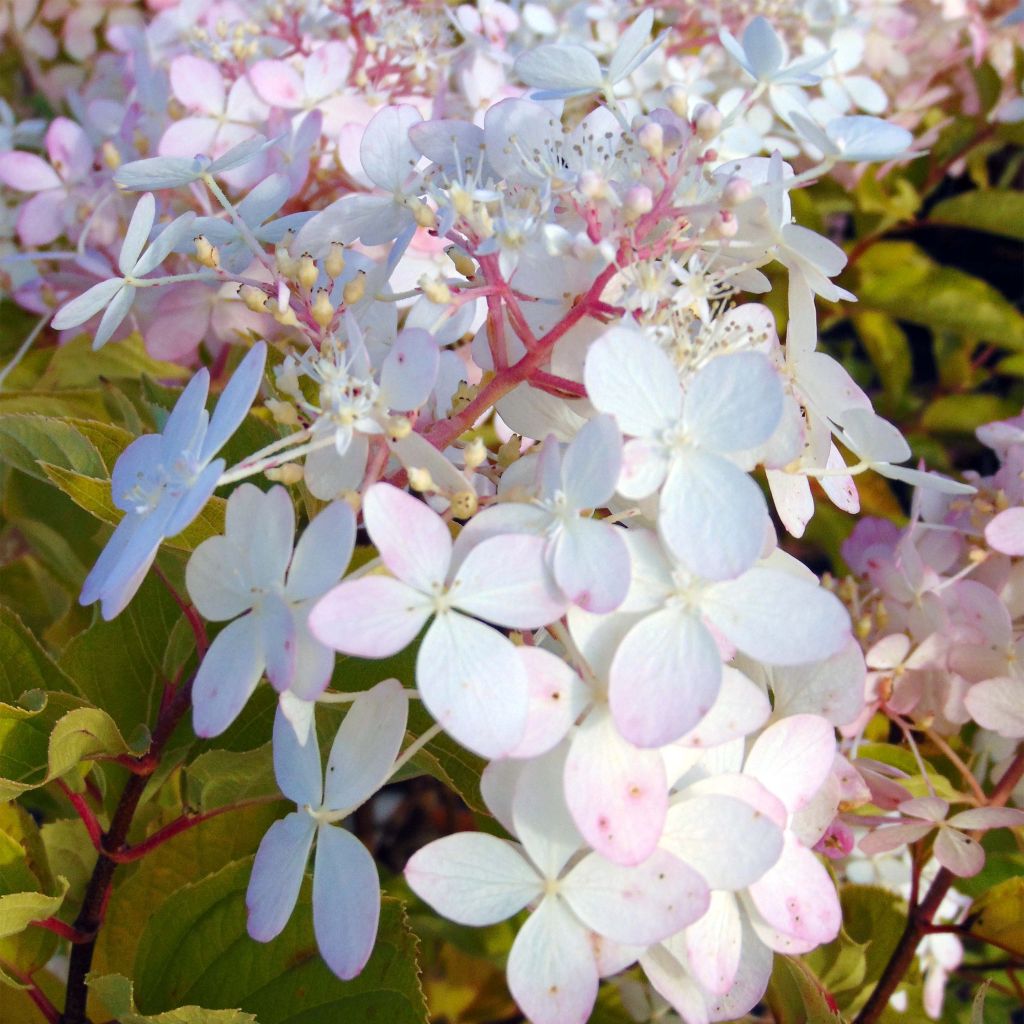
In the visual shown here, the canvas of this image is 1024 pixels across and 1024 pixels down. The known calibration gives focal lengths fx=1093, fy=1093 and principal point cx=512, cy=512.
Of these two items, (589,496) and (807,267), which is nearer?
(589,496)

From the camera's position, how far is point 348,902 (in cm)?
47

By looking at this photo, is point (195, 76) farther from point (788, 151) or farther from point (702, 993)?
point (702, 993)

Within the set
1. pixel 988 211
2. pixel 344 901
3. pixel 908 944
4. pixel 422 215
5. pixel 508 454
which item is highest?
pixel 422 215

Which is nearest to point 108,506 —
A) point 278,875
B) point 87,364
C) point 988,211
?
point 278,875

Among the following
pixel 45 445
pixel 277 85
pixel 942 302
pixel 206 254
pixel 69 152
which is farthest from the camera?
pixel 942 302

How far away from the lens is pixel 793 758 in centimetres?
51

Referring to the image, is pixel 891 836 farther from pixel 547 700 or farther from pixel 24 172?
pixel 24 172

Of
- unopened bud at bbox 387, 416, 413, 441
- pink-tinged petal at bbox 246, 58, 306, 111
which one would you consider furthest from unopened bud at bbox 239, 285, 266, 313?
pink-tinged petal at bbox 246, 58, 306, 111

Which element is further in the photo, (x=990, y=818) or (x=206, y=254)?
(x=990, y=818)

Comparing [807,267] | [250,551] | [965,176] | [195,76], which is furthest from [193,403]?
[965,176]

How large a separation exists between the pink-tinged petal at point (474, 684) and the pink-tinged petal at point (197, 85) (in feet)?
2.20

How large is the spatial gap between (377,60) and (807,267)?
56cm

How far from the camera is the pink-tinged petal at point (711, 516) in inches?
16.6

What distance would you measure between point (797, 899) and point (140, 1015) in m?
0.32
